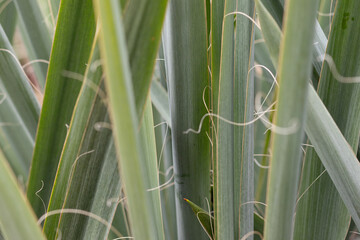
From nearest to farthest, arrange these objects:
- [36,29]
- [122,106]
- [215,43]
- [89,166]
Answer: [122,106], [89,166], [215,43], [36,29]

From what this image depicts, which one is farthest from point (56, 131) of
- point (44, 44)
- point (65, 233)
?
point (44, 44)

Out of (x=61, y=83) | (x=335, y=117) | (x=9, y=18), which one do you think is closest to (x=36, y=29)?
(x=9, y=18)

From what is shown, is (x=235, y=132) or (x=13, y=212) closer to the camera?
(x=13, y=212)

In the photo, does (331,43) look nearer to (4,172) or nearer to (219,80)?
(219,80)

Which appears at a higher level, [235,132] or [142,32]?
[142,32]

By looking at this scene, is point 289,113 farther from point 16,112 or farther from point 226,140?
point 16,112

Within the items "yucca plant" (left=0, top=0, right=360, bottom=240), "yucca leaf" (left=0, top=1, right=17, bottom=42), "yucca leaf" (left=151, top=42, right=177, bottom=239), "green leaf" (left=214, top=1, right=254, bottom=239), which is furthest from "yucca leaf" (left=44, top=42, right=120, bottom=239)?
"yucca leaf" (left=0, top=1, right=17, bottom=42)

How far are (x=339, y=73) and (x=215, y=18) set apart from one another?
12cm

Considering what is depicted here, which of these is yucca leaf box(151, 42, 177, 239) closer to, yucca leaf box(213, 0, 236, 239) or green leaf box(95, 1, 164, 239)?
yucca leaf box(213, 0, 236, 239)

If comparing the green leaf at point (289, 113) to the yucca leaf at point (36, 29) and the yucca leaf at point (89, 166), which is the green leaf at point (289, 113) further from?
the yucca leaf at point (36, 29)

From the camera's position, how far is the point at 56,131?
297mm

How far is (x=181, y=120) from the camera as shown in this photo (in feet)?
1.18

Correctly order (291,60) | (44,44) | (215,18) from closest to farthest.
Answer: (291,60) < (215,18) < (44,44)

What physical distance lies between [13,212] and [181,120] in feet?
0.74
